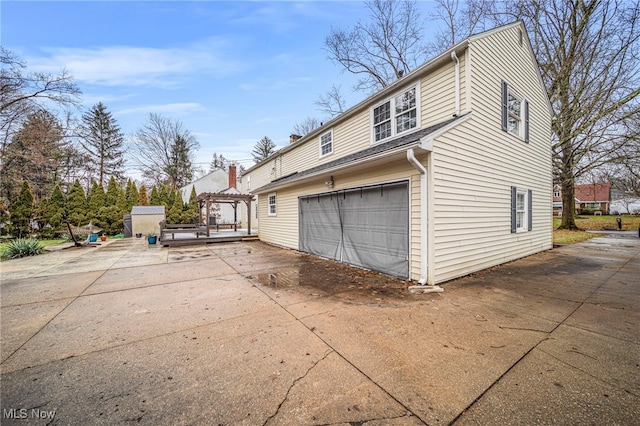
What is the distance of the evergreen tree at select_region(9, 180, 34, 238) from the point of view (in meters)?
14.4

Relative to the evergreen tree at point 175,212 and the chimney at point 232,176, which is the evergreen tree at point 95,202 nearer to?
the evergreen tree at point 175,212

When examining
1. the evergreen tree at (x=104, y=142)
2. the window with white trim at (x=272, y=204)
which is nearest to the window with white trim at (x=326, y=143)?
the window with white trim at (x=272, y=204)

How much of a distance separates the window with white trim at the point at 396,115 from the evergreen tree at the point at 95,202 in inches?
774

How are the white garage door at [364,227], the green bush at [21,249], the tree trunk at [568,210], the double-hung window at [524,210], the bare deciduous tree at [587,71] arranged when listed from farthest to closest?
the tree trunk at [568,210], the bare deciduous tree at [587,71], the green bush at [21,249], the double-hung window at [524,210], the white garage door at [364,227]

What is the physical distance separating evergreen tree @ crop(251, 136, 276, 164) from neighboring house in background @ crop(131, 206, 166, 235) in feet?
75.5

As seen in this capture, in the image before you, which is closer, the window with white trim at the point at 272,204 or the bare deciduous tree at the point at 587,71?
the bare deciduous tree at the point at 587,71

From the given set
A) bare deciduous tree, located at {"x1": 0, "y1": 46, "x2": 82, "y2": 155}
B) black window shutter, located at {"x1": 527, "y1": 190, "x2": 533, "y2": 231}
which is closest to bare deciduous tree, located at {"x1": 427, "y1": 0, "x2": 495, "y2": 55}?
black window shutter, located at {"x1": 527, "y1": 190, "x2": 533, "y2": 231}

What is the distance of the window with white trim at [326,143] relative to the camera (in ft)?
34.0

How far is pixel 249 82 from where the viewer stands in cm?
1346

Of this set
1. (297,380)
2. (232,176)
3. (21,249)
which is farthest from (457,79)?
(232,176)

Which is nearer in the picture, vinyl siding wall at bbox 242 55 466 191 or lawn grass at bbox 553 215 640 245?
vinyl siding wall at bbox 242 55 466 191

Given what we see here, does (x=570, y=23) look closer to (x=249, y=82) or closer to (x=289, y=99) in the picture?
(x=289, y=99)

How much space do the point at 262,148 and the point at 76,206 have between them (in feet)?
82.5

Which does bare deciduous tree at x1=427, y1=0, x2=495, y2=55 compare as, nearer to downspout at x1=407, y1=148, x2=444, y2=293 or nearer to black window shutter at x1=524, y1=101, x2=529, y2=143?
black window shutter at x1=524, y1=101, x2=529, y2=143
